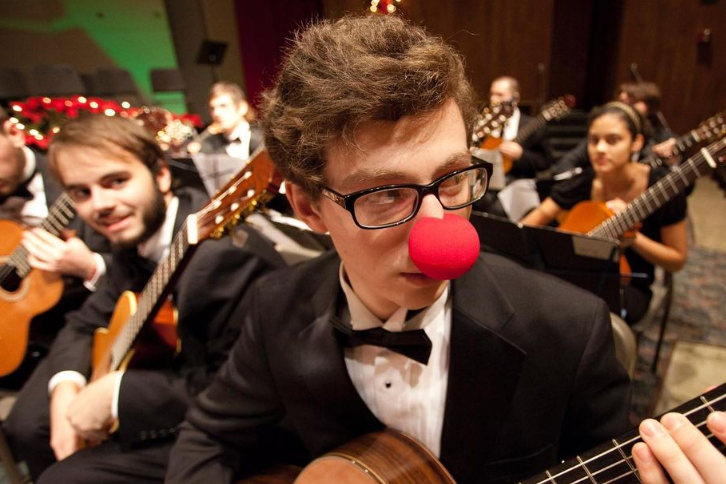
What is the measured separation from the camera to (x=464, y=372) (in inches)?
35.2

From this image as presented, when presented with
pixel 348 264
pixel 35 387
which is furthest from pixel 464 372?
pixel 35 387

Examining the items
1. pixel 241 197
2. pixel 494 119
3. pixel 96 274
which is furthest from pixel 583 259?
pixel 96 274

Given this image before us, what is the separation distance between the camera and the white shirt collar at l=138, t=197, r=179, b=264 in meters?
1.67

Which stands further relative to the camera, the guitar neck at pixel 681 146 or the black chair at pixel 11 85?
the black chair at pixel 11 85

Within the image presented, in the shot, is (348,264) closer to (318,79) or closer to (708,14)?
(318,79)

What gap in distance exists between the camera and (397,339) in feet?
2.89

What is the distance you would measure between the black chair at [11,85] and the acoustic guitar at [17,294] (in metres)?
5.23

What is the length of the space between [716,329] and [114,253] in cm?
334

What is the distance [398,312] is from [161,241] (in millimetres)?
1157

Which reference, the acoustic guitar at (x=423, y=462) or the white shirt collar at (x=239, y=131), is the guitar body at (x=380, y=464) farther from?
the white shirt collar at (x=239, y=131)

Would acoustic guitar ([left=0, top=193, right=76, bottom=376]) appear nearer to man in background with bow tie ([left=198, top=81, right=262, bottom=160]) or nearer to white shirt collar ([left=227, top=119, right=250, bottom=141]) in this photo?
man in background with bow tie ([left=198, top=81, right=262, bottom=160])

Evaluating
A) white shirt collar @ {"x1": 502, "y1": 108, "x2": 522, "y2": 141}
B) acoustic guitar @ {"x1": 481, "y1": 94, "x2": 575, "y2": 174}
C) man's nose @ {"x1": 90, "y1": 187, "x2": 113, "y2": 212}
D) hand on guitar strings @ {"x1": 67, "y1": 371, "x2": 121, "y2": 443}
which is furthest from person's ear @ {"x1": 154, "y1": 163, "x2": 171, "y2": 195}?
white shirt collar @ {"x1": 502, "y1": 108, "x2": 522, "y2": 141}

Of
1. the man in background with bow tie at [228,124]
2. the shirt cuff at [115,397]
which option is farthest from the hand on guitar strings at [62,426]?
the man in background with bow tie at [228,124]

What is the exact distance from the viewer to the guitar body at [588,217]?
6.82 ft
